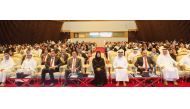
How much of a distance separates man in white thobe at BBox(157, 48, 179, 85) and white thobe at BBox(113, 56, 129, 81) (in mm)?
892

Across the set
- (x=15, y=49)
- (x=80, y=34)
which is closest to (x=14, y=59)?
(x=15, y=49)

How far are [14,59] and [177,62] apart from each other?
4.24 metres

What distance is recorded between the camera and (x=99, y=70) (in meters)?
8.37

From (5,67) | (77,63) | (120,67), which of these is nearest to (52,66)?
(77,63)

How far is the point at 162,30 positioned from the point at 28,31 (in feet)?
11.4

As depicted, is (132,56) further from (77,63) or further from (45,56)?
(45,56)

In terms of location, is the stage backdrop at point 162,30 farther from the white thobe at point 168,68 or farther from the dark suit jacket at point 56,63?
the dark suit jacket at point 56,63

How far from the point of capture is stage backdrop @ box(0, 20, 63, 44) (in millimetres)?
8203

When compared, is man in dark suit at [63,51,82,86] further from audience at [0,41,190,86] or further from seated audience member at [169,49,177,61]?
seated audience member at [169,49,177,61]

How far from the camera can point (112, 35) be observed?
27.4 ft

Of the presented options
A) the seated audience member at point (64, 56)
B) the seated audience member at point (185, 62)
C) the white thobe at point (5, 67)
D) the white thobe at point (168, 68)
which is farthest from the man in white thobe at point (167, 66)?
the white thobe at point (5, 67)
